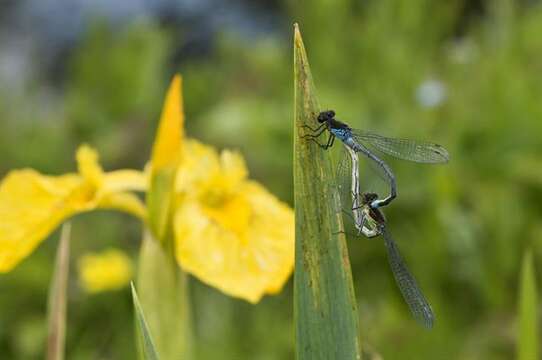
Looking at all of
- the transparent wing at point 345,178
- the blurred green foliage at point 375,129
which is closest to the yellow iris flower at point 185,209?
the transparent wing at point 345,178

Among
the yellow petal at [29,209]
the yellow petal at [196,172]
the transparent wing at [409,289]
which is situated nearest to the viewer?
the transparent wing at [409,289]

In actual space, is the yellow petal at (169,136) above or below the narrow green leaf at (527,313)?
above

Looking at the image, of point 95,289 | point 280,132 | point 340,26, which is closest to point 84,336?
point 95,289

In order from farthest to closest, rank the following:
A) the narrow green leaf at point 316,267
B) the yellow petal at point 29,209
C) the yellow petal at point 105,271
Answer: the yellow petal at point 105,271 < the yellow petal at point 29,209 < the narrow green leaf at point 316,267

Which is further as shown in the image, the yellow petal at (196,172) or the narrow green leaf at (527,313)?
the yellow petal at (196,172)

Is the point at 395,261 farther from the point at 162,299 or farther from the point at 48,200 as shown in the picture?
the point at 48,200

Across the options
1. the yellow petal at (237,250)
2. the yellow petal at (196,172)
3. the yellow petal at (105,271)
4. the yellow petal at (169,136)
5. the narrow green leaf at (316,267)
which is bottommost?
the narrow green leaf at (316,267)

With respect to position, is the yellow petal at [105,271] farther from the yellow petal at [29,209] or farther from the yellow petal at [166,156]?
the yellow petal at [166,156]

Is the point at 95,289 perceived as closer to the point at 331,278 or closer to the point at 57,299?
the point at 57,299
